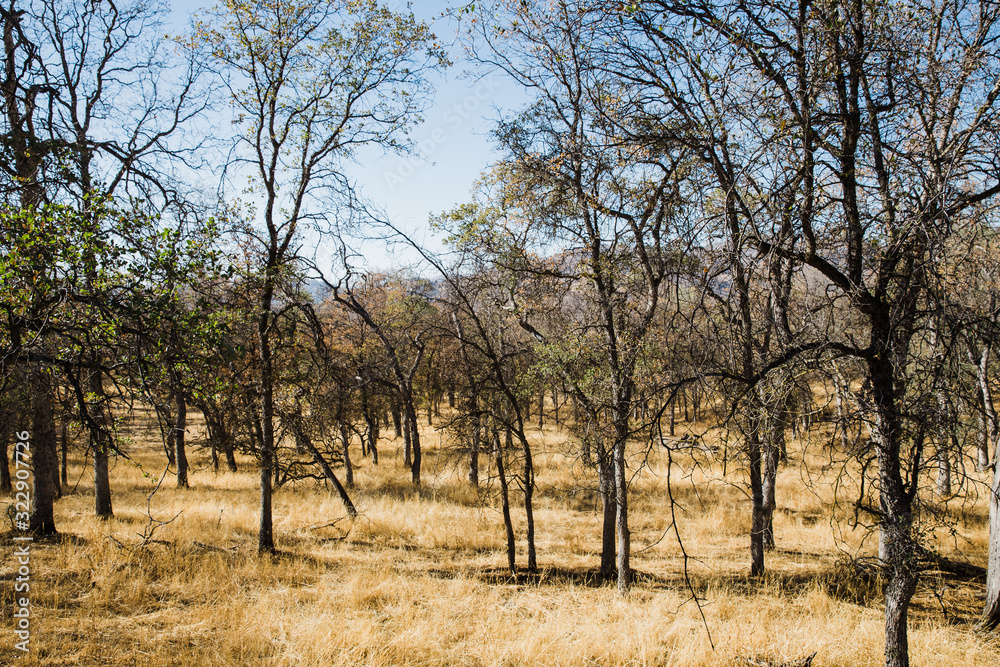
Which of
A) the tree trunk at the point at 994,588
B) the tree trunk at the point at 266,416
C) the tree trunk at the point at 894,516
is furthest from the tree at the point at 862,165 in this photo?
the tree trunk at the point at 266,416

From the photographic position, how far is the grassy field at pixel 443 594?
593cm

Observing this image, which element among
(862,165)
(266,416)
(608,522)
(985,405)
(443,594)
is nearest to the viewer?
(862,165)

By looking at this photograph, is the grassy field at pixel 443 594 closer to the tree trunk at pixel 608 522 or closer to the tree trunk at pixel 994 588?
the tree trunk at pixel 994 588

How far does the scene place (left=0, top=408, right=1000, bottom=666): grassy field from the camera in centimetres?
593

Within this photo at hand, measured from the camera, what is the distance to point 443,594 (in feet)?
27.3

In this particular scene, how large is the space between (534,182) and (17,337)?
6144mm

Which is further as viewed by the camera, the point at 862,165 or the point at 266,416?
the point at 266,416

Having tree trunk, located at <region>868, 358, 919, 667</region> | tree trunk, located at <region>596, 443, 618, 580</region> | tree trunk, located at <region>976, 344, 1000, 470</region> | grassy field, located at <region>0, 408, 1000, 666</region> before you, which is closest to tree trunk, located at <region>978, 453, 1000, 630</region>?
grassy field, located at <region>0, 408, 1000, 666</region>

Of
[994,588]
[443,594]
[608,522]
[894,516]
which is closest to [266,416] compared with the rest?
[443,594]

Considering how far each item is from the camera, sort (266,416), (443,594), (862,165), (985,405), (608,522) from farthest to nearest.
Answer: (608,522), (266,416), (443,594), (985,405), (862,165)

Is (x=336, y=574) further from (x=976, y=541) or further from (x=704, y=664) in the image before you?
(x=976, y=541)

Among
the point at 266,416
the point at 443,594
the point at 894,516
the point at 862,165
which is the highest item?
the point at 862,165

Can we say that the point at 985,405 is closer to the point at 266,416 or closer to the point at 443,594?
the point at 443,594

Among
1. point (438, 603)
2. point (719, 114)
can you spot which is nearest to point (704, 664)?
point (438, 603)
